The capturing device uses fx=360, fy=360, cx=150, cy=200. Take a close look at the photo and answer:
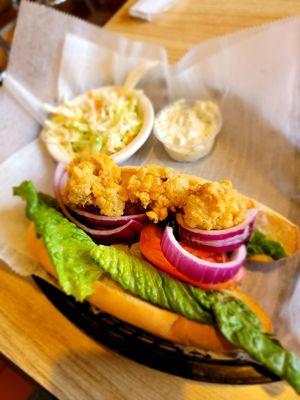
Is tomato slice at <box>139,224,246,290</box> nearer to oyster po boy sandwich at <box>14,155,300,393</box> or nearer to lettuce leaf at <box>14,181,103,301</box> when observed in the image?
oyster po boy sandwich at <box>14,155,300,393</box>

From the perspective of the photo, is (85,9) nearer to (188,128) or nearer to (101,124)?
(101,124)

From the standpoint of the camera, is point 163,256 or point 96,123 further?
point 96,123

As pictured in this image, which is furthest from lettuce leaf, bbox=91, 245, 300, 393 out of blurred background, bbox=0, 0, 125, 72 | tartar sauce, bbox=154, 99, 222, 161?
blurred background, bbox=0, 0, 125, 72

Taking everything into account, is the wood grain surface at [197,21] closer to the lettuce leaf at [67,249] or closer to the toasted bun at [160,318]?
the lettuce leaf at [67,249]

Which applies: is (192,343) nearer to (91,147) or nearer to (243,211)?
(243,211)

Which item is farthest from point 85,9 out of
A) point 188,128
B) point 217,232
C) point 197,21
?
point 217,232

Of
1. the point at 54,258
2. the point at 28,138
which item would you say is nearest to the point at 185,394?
the point at 54,258

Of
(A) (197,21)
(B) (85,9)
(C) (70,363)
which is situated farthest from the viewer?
(B) (85,9)
